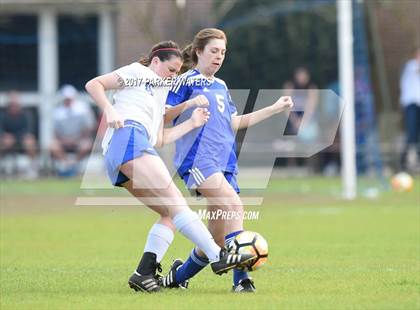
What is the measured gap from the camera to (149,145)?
8.46 metres

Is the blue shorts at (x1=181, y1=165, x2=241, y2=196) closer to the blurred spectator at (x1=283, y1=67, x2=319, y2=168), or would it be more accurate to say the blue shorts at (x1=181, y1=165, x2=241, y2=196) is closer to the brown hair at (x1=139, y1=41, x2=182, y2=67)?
the brown hair at (x1=139, y1=41, x2=182, y2=67)

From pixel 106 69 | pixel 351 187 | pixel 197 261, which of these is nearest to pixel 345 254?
pixel 197 261

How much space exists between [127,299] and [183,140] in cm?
136

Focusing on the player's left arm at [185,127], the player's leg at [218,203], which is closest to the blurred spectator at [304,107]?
the player's left arm at [185,127]

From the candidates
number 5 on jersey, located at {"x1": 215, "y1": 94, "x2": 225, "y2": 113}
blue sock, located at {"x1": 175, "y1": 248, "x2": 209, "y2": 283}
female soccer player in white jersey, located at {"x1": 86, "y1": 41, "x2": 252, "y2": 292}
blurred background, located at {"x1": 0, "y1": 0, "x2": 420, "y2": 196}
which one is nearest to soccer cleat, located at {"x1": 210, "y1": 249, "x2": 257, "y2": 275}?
female soccer player in white jersey, located at {"x1": 86, "y1": 41, "x2": 252, "y2": 292}

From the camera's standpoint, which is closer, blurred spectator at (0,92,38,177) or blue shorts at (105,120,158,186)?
blue shorts at (105,120,158,186)

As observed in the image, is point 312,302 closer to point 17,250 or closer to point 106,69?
point 17,250

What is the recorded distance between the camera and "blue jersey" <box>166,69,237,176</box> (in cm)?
865

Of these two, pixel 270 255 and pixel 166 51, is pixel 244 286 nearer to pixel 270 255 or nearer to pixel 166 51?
pixel 166 51

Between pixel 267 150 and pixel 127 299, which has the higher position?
pixel 127 299

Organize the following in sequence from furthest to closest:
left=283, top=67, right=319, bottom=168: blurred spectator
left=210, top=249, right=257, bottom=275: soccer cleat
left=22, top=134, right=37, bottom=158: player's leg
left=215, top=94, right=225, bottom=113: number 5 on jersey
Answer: left=22, top=134, right=37, bottom=158: player's leg → left=283, top=67, right=319, bottom=168: blurred spectator → left=215, top=94, right=225, bottom=113: number 5 on jersey → left=210, top=249, right=257, bottom=275: soccer cleat

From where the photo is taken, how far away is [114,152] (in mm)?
8312

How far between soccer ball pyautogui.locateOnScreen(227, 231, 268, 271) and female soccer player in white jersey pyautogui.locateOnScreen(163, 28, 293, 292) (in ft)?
1.26

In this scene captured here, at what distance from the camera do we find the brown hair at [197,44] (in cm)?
871
